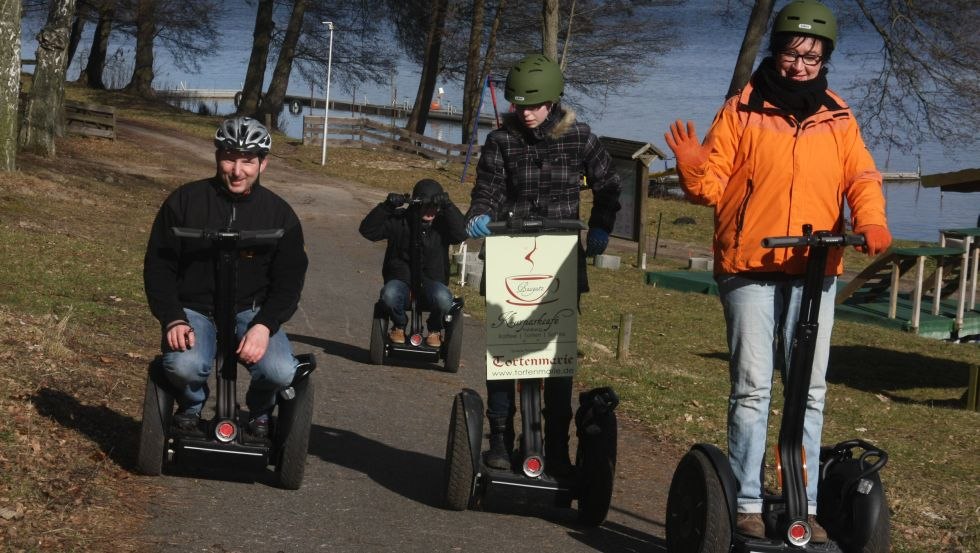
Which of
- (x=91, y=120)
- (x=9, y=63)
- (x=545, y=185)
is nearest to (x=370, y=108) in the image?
(x=91, y=120)

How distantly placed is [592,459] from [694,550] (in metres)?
1.00

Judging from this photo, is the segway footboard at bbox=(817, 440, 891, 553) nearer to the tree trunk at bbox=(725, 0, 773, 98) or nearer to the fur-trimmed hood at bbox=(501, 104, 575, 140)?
the fur-trimmed hood at bbox=(501, 104, 575, 140)

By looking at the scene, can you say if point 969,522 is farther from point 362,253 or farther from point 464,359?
point 362,253

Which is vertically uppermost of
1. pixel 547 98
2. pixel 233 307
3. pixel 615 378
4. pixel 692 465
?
pixel 547 98

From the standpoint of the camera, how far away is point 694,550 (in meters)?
5.00

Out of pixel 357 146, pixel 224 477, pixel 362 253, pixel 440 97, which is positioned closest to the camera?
pixel 224 477

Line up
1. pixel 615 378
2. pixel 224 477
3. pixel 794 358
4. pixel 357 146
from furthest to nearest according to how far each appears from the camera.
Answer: pixel 357 146
pixel 615 378
pixel 224 477
pixel 794 358

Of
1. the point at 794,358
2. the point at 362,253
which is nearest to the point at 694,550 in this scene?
the point at 794,358

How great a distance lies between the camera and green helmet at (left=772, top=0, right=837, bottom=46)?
16.2ft

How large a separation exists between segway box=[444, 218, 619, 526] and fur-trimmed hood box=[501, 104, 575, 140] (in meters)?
0.45

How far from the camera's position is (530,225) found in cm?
588

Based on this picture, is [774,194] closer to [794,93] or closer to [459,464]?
[794,93]

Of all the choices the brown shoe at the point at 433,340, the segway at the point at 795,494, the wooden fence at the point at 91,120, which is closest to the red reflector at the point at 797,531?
the segway at the point at 795,494

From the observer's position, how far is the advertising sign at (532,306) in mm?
5988
